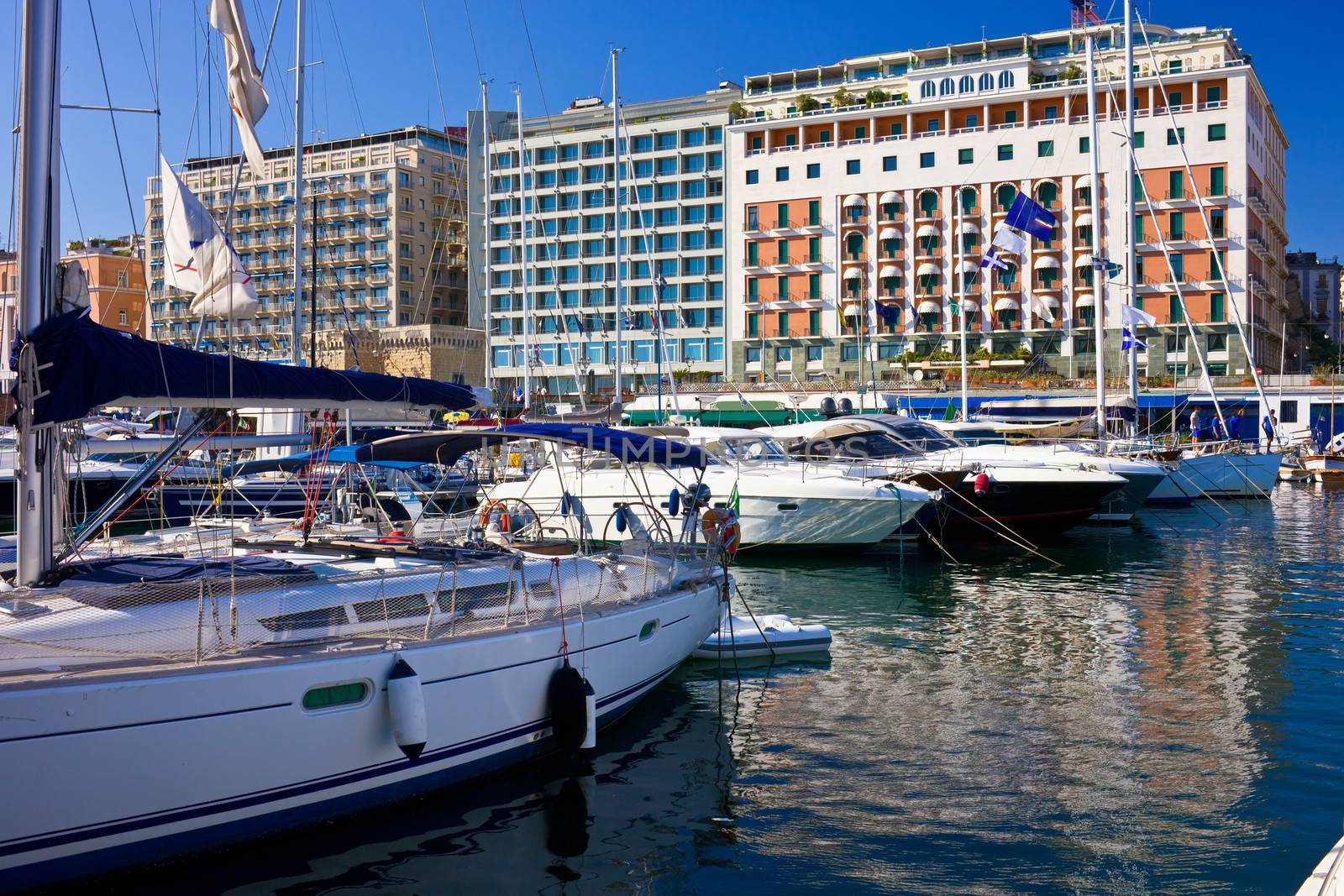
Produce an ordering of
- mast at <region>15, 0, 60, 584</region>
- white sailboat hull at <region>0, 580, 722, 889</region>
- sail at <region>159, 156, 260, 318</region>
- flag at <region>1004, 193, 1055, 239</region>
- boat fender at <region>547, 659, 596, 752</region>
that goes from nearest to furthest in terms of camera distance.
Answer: white sailboat hull at <region>0, 580, 722, 889</region> < mast at <region>15, 0, 60, 584</region> < boat fender at <region>547, 659, 596, 752</region> < sail at <region>159, 156, 260, 318</region> < flag at <region>1004, 193, 1055, 239</region>

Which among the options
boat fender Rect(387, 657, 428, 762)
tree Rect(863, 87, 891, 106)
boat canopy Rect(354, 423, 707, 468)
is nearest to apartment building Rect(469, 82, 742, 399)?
tree Rect(863, 87, 891, 106)

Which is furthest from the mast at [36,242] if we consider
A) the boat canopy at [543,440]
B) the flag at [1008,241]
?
the flag at [1008,241]

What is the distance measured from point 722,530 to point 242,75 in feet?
23.5

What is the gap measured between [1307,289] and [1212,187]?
6127 cm

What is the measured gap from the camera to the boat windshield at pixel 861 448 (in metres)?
28.0

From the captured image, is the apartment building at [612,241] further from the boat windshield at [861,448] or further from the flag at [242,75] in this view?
the flag at [242,75]

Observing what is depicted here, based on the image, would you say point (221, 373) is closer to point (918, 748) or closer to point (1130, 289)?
point (918, 748)

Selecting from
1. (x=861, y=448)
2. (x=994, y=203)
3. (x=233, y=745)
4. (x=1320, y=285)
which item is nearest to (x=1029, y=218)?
(x=861, y=448)

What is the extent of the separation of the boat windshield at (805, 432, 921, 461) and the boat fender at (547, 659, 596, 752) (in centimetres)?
Answer: 1793

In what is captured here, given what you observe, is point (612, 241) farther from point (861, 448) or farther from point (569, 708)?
point (569, 708)

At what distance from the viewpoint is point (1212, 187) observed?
70562mm

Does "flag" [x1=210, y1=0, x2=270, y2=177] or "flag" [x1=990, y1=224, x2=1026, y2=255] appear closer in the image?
"flag" [x1=210, y1=0, x2=270, y2=177]

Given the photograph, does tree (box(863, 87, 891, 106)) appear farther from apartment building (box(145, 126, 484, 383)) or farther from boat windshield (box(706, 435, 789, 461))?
boat windshield (box(706, 435, 789, 461))

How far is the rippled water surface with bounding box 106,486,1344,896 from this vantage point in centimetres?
842
